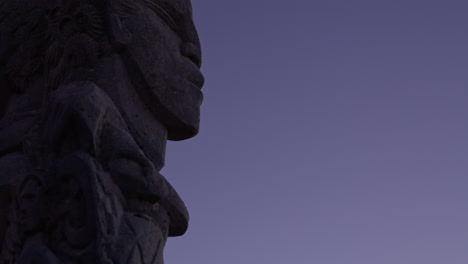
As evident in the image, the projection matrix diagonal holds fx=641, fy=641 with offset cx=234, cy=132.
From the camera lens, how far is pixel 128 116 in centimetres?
432

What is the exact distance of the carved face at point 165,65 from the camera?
4461mm

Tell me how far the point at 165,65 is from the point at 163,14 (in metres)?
0.52

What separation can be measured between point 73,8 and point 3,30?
3.35 ft

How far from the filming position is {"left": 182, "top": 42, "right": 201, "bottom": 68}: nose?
16.1 ft

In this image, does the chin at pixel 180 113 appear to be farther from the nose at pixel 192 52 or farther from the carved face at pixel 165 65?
the nose at pixel 192 52

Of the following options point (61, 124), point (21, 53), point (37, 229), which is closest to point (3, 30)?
point (21, 53)

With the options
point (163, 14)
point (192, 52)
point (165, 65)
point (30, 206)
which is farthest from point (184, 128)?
point (30, 206)

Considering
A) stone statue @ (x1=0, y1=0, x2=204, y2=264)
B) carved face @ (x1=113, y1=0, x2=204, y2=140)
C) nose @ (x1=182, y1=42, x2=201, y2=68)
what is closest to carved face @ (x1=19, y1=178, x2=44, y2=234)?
stone statue @ (x1=0, y1=0, x2=204, y2=264)

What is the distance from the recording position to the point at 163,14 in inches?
192

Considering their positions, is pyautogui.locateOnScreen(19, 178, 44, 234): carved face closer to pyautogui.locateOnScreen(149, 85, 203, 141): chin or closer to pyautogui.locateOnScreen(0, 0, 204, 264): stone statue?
pyautogui.locateOnScreen(0, 0, 204, 264): stone statue

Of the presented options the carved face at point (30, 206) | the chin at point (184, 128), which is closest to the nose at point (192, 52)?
the chin at point (184, 128)

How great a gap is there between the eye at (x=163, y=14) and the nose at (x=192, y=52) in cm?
16

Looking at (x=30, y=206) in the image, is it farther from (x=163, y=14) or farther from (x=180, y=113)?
(x=163, y=14)

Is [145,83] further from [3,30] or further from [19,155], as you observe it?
[3,30]
